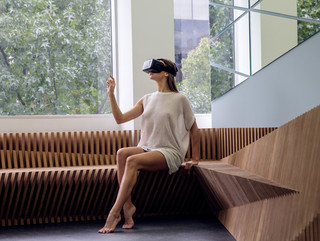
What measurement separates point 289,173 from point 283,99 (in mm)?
1784

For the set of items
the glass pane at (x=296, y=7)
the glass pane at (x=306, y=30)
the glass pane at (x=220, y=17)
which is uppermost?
the glass pane at (x=220, y=17)

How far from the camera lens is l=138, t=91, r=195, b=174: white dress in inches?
198

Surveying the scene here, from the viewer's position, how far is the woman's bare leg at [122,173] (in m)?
4.82

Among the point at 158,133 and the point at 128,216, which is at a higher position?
the point at 158,133

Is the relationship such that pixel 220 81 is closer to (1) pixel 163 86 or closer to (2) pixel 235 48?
(2) pixel 235 48

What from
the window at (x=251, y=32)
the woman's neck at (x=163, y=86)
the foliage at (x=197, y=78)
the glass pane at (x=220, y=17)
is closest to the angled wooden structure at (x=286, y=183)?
the window at (x=251, y=32)

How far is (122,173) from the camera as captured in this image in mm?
4918

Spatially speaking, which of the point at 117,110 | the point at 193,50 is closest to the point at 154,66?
the point at 117,110

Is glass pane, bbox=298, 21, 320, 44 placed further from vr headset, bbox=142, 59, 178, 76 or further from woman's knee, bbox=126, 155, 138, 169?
woman's knee, bbox=126, 155, 138, 169

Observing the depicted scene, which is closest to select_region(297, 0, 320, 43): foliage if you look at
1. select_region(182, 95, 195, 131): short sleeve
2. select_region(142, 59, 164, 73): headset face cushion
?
select_region(182, 95, 195, 131): short sleeve

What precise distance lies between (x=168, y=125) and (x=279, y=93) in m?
1.13

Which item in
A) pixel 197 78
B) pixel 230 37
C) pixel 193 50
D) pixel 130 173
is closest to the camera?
pixel 130 173

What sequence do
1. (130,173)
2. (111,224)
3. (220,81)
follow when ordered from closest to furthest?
(111,224) < (130,173) < (220,81)

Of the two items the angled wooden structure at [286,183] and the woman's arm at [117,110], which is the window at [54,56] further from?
the angled wooden structure at [286,183]
